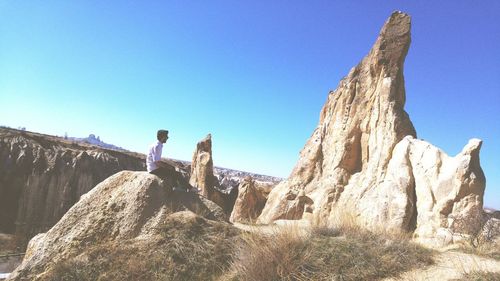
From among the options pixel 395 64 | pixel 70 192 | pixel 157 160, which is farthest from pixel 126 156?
pixel 157 160

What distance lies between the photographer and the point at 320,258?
5.91 metres

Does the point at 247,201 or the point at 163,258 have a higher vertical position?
the point at 247,201

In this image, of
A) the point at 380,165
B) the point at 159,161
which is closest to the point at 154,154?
the point at 159,161

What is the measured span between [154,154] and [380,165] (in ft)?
31.2

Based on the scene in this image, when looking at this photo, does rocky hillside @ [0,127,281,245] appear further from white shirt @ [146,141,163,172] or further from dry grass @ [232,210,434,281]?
dry grass @ [232,210,434,281]

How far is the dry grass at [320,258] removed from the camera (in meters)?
5.64

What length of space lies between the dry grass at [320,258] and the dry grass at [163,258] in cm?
44

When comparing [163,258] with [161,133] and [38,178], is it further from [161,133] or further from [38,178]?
[38,178]

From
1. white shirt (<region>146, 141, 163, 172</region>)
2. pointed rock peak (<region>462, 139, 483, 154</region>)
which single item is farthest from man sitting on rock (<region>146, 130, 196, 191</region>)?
pointed rock peak (<region>462, 139, 483, 154</region>)

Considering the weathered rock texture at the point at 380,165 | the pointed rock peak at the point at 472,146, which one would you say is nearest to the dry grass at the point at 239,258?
the weathered rock texture at the point at 380,165

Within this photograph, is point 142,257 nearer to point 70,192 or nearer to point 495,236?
point 495,236

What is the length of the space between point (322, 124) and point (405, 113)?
494cm

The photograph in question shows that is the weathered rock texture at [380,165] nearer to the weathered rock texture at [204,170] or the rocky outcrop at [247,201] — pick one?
the rocky outcrop at [247,201]

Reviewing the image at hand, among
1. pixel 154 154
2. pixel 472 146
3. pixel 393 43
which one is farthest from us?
pixel 393 43
